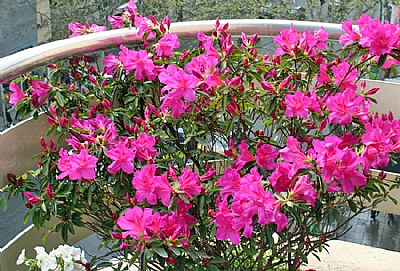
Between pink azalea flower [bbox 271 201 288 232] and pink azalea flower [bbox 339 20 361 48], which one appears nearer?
pink azalea flower [bbox 271 201 288 232]

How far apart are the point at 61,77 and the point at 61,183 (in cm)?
33

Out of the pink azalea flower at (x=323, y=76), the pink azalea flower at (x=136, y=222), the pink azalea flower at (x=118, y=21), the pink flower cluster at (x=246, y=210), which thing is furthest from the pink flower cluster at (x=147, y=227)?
the pink azalea flower at (x=118, y=21)

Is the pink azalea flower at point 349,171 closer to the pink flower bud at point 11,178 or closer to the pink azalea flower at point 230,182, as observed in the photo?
the pink azalea flower at point 230,182

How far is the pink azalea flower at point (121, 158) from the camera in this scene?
1.45 metres

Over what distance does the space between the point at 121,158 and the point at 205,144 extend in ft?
0.90

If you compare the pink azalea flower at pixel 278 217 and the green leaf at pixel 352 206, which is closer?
the pink azalea flower at pixel 278 217

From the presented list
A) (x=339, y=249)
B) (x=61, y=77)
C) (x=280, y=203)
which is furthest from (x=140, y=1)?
(x=280, y=203)

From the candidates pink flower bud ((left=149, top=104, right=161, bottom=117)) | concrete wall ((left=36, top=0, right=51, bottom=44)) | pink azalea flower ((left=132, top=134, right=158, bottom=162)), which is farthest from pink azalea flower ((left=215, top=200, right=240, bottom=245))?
concrete wall ((left=36, top=0, right=51, bottom=44))

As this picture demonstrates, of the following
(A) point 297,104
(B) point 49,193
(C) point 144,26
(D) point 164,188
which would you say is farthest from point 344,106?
(B) point 49,193

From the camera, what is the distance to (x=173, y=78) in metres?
1.51

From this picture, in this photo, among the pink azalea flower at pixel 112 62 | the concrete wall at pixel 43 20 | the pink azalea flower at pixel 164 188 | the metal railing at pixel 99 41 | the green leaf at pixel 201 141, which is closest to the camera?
the pink azalea flower at pixel 164 188

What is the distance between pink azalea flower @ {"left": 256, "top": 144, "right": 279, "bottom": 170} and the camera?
155 centimetres

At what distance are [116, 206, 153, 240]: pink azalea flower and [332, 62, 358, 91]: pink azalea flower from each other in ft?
2.08

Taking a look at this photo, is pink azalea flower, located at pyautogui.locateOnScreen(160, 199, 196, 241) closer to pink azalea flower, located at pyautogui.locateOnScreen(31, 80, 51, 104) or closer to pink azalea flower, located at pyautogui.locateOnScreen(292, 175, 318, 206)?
pink azalea flower, located at pyautogui.locateOnScreen(292, 175, 318, 206)
